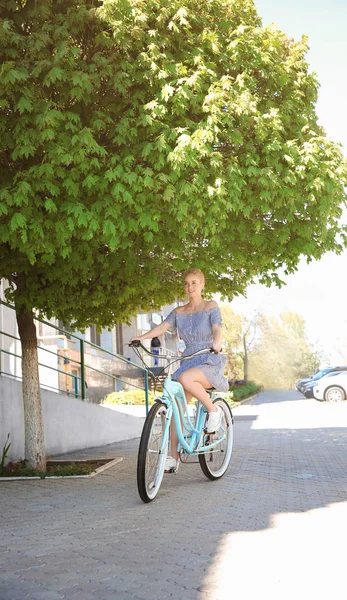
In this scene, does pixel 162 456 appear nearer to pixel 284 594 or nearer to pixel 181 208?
pixel 181 208

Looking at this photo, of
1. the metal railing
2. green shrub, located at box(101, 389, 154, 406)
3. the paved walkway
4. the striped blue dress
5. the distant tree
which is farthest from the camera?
the distant tree

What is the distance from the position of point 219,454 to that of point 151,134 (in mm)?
3509

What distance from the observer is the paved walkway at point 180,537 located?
12.9ft

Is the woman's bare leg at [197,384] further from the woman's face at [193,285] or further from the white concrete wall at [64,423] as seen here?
the white concrete wall at [64,423]

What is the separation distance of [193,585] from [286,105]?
A: 243 inches

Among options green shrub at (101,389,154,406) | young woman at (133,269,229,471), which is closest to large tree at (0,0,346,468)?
young woman at (133,269,229,471)

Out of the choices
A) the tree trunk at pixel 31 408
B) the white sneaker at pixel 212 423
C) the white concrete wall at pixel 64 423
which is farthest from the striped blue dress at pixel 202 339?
the white concrete wall at pixel 64 423

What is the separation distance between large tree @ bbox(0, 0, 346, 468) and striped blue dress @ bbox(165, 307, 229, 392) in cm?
97

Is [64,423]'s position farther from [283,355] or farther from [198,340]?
[283,355]

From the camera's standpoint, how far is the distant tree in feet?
296

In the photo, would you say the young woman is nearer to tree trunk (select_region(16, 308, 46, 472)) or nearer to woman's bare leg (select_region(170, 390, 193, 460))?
woman's bare leg (select_region(170, 390, 193, 460))

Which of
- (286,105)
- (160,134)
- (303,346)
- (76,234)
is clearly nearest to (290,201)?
(286,105)

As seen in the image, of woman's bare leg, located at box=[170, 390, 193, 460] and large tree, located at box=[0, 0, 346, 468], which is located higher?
large tree, located at box=[0, 0, 346, 468]

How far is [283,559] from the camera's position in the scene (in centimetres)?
441
